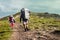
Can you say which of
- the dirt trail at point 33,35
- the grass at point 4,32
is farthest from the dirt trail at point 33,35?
the grass at point 4,32

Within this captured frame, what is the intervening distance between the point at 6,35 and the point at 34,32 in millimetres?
3423

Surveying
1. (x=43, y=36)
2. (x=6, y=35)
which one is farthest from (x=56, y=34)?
(x=6, y=35)

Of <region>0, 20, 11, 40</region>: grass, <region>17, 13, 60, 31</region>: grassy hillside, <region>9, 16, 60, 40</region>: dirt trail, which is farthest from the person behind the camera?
<region>17, 13, 60, 31</region>: grassy hillside

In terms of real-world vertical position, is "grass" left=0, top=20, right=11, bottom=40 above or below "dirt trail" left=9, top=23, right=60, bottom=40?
above

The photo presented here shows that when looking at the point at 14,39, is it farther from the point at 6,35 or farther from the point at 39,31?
the point at 39,31

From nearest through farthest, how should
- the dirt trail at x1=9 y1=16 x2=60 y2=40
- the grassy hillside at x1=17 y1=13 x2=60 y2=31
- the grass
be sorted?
the dirt trail at x1=9 y1=16 x2=60 y2=40 → the grass → the grassy hillside at x1=17 y1=13 x2=60 y2=31

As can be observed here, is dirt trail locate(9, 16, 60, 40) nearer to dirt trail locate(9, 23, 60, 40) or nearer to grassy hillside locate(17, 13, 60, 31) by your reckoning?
dirt trail locate(9, 23, 60, 40)

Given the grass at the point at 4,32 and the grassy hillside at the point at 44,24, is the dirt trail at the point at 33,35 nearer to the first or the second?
the grass at the point at 4,32

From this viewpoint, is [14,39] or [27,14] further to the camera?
[27,14]

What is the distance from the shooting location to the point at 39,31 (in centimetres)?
3133

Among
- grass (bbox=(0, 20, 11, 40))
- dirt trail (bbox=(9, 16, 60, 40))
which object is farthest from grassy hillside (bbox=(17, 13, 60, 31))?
grass (bbox=(0, 20, 11, 40))

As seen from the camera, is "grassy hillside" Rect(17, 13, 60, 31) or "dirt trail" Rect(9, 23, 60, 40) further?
"grassy hillside" Rect(17, 13, 60, 31)

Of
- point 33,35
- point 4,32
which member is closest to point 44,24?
point 4,32

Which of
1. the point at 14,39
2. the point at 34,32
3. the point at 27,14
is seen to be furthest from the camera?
the point at 27,14
